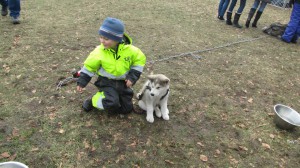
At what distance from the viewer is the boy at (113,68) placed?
351 centimetres

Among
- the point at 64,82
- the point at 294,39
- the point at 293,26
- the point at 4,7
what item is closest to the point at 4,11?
the point at 4,7

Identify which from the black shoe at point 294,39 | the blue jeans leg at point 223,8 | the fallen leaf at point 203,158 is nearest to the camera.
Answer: the fallen leaf at point 203,158

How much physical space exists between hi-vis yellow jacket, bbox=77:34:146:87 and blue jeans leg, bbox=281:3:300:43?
6.46 metres

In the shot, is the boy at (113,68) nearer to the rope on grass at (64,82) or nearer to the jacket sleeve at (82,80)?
the jacket sleeve at (82,80)

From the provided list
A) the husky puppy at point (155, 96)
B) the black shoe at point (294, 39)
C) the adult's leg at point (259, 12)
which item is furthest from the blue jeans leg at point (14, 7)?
the black shoe at point (294, 39)

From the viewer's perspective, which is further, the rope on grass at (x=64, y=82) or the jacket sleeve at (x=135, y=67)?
the rope on grass at (x=64, y=82)

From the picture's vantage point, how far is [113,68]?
12.2 feet

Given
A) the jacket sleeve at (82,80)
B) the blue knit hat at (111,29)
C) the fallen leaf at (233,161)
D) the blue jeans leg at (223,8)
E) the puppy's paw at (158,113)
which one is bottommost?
the fallen leaf at (233,161)

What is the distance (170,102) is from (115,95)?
46.0 inches

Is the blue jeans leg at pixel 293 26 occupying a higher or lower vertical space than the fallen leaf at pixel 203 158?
higher

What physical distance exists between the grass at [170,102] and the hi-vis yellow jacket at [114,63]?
701 mm

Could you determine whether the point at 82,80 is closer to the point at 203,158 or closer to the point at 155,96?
the point at 155,96

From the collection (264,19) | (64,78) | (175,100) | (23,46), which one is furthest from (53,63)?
(264,19)

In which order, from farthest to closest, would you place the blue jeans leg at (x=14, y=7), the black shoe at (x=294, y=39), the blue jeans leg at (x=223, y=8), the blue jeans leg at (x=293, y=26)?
the blue jeans leg at (x=223, y=8) → the black shoe at (x=294, y=39) → the blue jeans leg at (x=293, y=26) → the blue jeans leg at (x=14, y=7)
